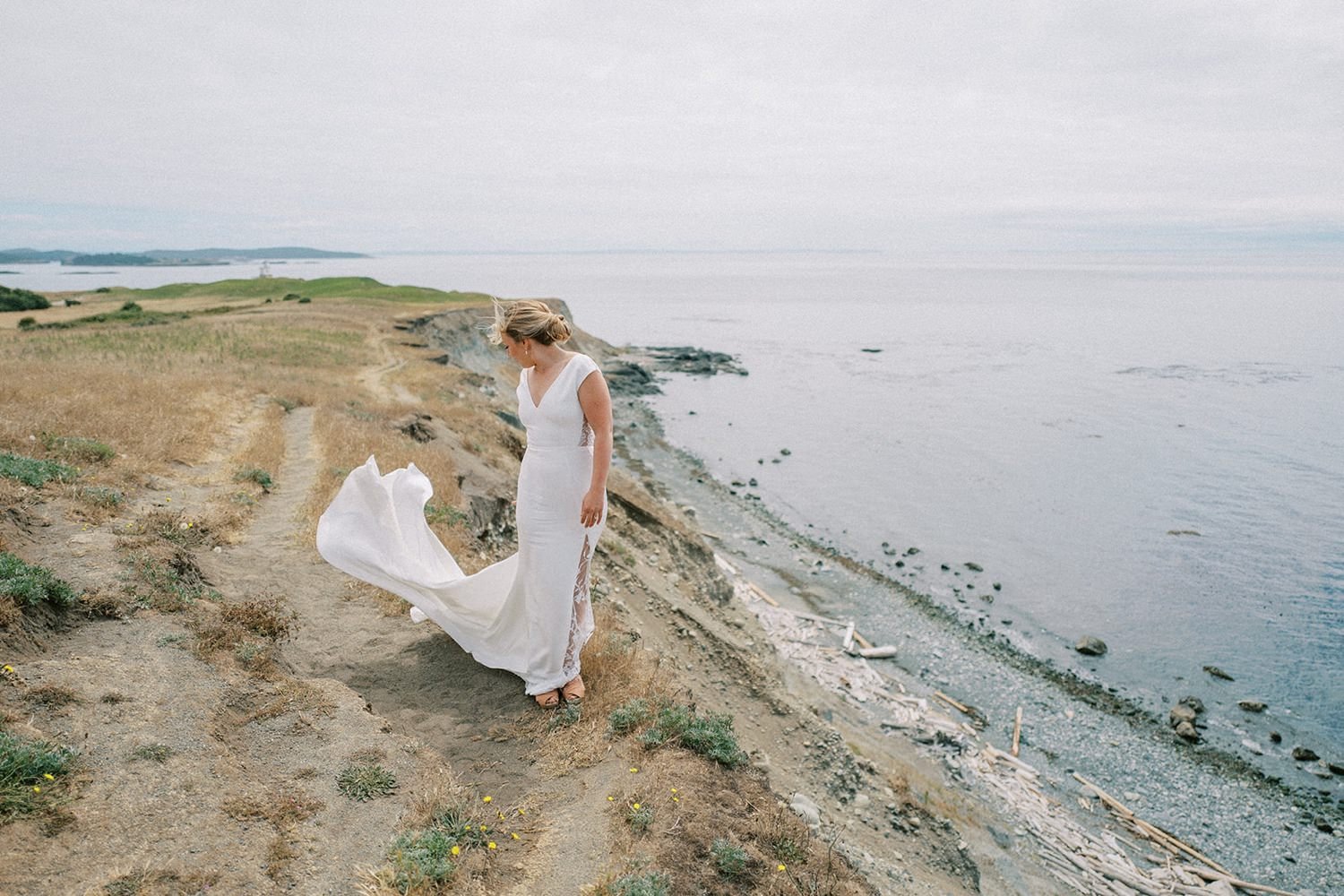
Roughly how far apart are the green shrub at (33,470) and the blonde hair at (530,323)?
6.97 meters

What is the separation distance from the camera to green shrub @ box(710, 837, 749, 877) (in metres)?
4.89

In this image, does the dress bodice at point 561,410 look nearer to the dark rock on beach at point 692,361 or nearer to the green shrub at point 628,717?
the green shrub at point 628,717

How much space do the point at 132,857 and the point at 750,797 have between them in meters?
4.10

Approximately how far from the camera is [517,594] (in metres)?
6.43

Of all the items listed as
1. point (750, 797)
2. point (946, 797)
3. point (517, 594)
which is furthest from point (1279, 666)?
point (517, 594)

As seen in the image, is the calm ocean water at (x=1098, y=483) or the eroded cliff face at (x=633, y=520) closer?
the eroded cliff face at (x=633, y=520)

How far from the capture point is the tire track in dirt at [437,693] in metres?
4.92

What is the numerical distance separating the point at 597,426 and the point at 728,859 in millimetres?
3224

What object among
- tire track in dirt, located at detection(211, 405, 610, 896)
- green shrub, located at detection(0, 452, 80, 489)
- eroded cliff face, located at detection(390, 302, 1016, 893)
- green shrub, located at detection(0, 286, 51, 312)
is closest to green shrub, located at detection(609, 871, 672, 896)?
tire track in dirt, located at detection(211, 405, 610, 896)

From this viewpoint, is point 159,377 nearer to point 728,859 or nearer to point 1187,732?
point 728,859

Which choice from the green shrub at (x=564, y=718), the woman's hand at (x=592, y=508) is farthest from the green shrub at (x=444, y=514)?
the woman's hand at (x=592, y=508)

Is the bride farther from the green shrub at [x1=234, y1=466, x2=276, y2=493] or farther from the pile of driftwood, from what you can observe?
the pile of driftwood

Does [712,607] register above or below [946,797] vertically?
above

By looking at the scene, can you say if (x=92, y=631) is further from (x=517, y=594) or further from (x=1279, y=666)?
(x=1279, y=666)
